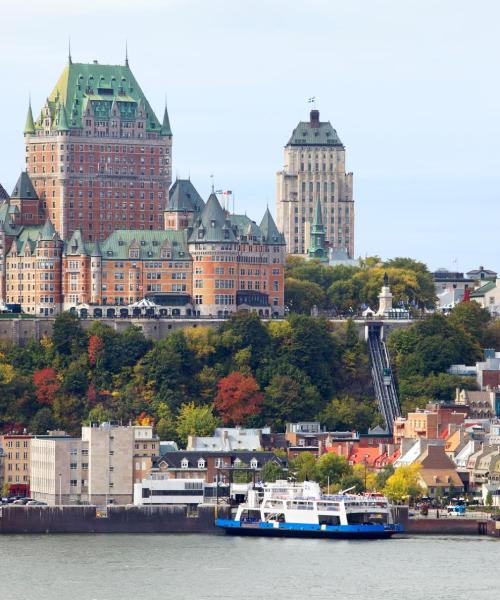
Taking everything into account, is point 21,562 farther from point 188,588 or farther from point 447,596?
point 447,596

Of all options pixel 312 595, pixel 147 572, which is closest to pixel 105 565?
pixel 147 572

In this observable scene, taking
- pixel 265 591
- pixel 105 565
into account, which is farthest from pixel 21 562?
pixel 265 591

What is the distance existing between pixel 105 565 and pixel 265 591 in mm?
14739

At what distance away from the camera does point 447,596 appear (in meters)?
184

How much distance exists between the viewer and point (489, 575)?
191375 millimetres

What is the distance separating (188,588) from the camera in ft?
611

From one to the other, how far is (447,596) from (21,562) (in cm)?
2863

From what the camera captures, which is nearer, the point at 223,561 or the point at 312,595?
the point at 312,595

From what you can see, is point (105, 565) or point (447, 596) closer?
point (447, 596)

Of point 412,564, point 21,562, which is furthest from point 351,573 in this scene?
point 21,562

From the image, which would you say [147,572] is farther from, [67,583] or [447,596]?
[447,596]

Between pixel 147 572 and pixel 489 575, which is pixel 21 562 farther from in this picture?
pixel 489 575

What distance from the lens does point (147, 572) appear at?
633 feet

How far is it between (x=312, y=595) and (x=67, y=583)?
14.7 metres
